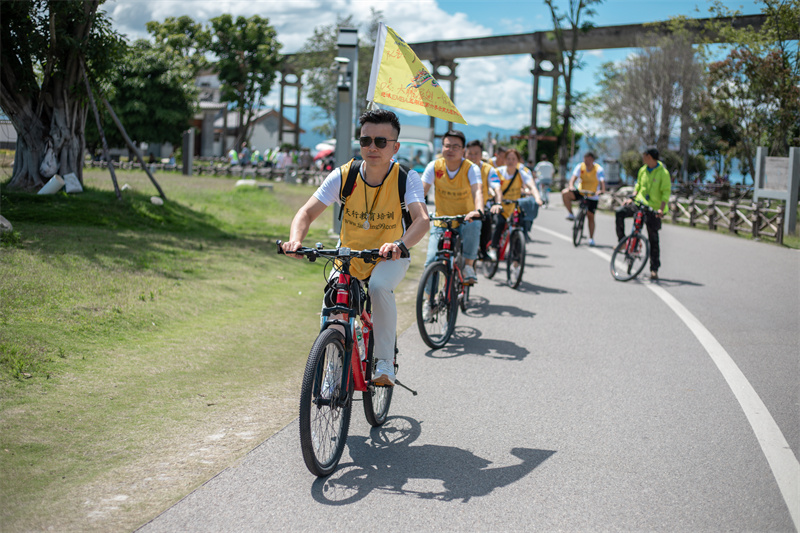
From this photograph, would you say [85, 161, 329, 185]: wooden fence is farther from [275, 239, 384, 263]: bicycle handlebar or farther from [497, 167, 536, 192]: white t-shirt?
[275, 239, 384, 263]: bicycle handlebar

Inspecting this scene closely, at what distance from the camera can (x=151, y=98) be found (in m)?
41.4

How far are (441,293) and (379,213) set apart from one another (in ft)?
8.42

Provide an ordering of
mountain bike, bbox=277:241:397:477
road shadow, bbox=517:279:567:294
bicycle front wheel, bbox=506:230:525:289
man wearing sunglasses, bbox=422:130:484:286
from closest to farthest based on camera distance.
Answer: mountain bike, bbox=277:241:397:477 < man wearing sunglasses, bbox=422:130:484:286 < bicycle front wheel, bbox=506:230:525:289 < road shadow, bbox=517:279:567:294

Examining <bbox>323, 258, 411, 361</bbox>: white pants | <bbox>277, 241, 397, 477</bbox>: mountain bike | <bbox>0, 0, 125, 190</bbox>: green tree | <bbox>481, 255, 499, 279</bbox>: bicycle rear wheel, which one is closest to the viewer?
<bbox>277, 241, 397, 477</bbox>: mountain bike

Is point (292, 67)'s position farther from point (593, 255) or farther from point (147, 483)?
point (147, 483)

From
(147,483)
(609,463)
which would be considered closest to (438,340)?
(609,463)

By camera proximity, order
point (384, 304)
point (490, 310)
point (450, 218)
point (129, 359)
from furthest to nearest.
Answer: point (490, 310) → point (450, 218) → point (129, 359) → point (384, 304)

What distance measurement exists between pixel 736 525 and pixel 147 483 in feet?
9.75

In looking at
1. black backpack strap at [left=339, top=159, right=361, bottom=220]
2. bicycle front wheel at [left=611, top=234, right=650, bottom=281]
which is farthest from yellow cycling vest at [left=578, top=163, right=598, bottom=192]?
black backpack strap at [left=339, top=159, right=361, bottom=220]

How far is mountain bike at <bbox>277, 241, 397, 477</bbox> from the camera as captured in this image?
12.9ft

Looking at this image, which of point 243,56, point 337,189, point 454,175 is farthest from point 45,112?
point 243,56

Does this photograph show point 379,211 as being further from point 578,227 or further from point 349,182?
point 578,227

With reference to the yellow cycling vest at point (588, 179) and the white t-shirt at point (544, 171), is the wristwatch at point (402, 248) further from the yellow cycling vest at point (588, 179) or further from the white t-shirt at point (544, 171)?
the white t-shirt at point (544, 171)

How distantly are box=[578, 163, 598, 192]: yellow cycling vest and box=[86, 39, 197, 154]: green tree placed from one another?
30.1 m
